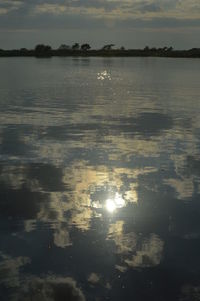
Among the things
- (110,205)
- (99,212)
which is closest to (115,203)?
(110,205)

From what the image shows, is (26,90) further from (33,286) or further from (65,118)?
(33,286)

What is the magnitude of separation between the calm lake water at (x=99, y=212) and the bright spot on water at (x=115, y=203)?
3 centimetres

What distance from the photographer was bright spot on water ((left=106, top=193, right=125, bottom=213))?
13751 mm

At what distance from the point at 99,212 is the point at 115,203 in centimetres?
86

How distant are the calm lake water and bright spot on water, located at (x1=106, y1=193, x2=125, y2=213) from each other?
0.03m

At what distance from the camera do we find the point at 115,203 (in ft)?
46.4

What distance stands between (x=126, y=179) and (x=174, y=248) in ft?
18.0

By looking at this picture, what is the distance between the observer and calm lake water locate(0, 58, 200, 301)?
9789mm

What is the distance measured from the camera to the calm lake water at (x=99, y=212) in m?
9.79

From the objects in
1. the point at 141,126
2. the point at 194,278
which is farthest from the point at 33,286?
the point at 141,126

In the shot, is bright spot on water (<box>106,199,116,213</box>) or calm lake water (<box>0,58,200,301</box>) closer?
calm lake water (<box>0,58,200,301</box>)

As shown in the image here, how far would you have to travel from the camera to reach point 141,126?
27453 millimetres

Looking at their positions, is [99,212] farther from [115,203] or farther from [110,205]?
[115,203]

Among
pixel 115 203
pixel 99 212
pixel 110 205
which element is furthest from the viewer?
pixel 115 203
